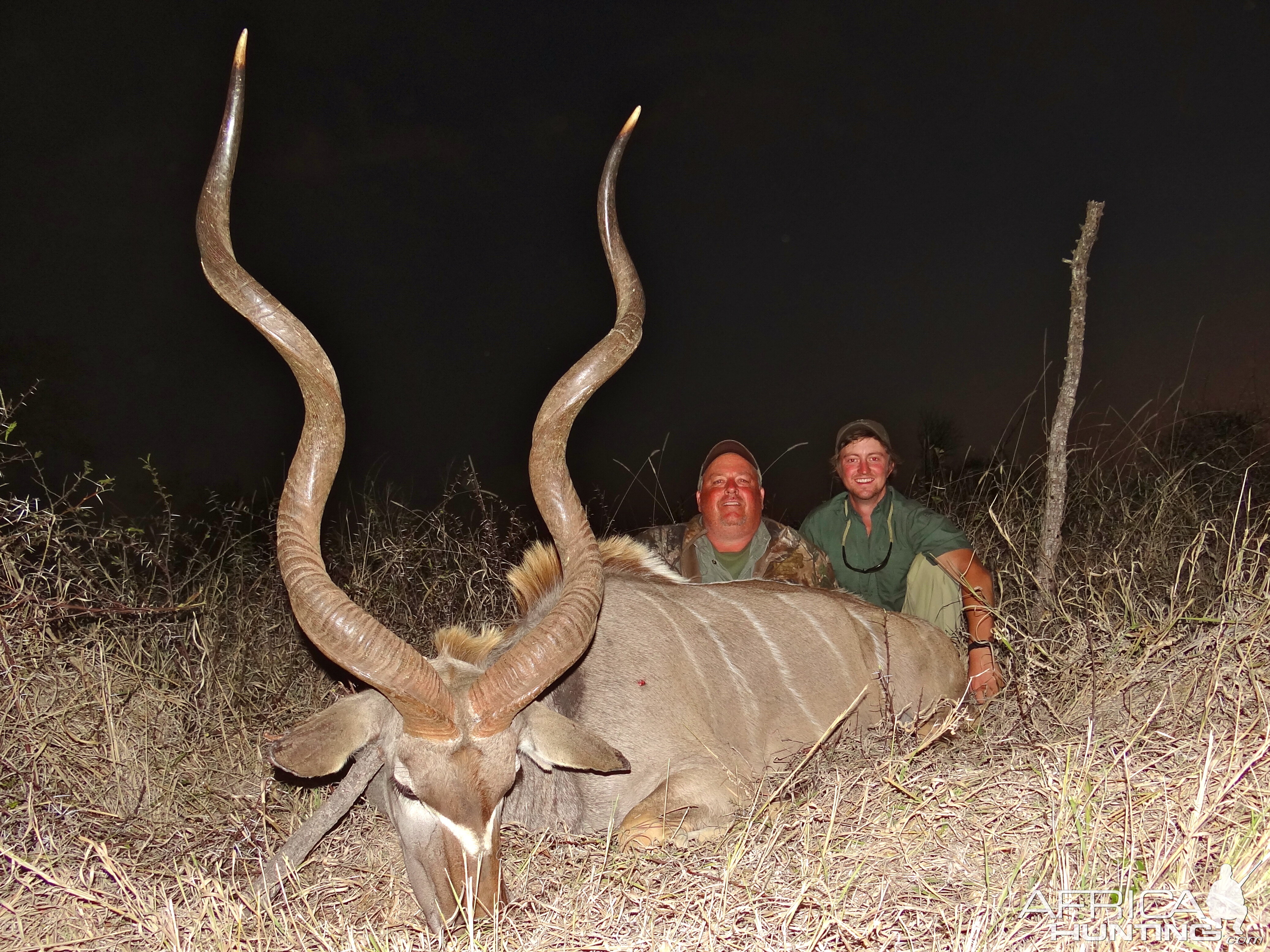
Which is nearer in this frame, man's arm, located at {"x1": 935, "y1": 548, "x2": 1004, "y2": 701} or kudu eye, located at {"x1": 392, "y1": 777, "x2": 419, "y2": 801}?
kudu eye, located at {"x1": 392, "y1": 777, "x2": 419, "y2": 801}

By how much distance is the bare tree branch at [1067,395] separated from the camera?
4.27 metres

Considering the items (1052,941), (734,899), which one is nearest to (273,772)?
(734,899)

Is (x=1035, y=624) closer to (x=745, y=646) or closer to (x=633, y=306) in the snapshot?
(x=745, y=646)

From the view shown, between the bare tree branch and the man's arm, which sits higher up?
the bare tree branch

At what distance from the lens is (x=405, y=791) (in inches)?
95.1

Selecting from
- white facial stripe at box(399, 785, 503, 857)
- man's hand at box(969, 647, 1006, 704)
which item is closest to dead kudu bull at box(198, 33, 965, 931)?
white facial stripe at box(399, 785, 503, 857)

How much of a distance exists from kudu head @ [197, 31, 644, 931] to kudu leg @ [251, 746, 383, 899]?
49mm

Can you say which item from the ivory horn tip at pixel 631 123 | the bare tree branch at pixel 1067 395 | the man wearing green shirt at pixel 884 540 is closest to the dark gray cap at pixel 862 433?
the man wearing green shirt at pixel 884 540

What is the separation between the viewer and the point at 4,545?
3229 mm

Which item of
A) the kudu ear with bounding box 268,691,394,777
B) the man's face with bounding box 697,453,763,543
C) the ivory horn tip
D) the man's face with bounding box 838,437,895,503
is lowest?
the kudu ear with bounding box 268,691,394,777

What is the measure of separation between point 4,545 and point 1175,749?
3794 millimetres

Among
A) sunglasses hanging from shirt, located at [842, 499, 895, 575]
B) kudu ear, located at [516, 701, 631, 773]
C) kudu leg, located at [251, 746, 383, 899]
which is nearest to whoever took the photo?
kudu leg, located at [251, 746, 383, 899]

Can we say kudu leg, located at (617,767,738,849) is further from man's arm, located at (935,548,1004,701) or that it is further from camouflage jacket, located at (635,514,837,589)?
camouflage jacket, located at (635,514,837,589)

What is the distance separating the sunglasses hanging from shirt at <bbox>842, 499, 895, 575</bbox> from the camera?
4.64 m
